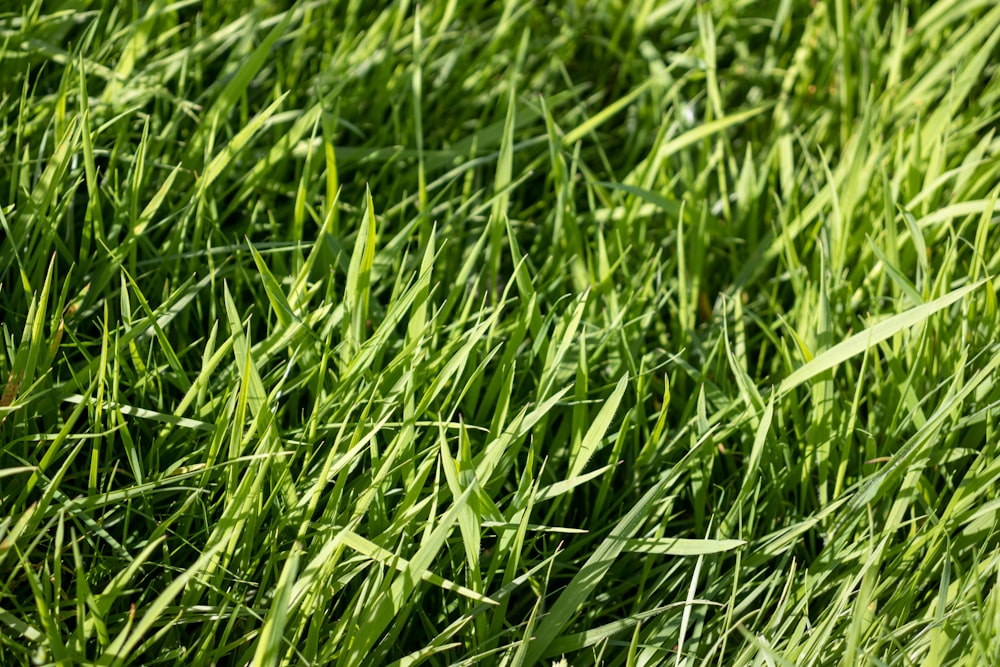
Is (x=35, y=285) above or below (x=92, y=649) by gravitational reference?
above

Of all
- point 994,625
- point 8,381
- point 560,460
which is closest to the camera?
point 994,625

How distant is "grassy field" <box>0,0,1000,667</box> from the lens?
1062 millimetres

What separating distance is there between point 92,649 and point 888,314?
125 cm

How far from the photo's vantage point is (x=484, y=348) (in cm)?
131

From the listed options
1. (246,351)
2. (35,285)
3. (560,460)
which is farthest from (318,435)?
(35,285)

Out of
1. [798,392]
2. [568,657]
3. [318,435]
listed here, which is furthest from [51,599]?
[798,392]

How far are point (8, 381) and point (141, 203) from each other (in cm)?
43

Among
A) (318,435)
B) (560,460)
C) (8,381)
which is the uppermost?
(8,381)

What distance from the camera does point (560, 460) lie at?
1301mm

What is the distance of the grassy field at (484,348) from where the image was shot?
1062 millimetres

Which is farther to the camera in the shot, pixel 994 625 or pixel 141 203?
pixel 141 203

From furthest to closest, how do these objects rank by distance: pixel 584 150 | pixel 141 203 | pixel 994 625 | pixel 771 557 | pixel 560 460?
1. pixel 584 150
2. pixel 141 203
3. pixel 560 460
4. pixel 771 557
5. pixel 994 625

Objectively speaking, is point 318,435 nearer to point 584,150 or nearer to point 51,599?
point 51,599

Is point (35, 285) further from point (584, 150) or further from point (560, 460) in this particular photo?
point (584, 150)
